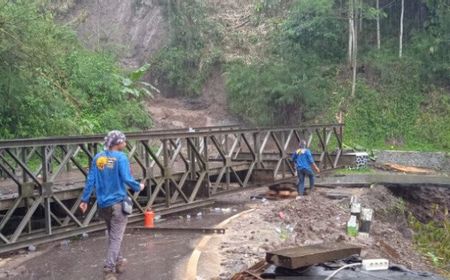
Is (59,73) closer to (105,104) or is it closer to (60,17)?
(105,104)

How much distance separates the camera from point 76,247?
10195mm

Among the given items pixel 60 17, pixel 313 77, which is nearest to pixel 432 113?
pixel 313 77

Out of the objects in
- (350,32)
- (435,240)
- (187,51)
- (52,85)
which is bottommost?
(435,240)

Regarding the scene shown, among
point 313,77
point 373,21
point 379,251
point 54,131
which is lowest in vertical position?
point 379,251

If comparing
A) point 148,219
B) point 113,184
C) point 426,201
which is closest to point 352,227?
point 148,219

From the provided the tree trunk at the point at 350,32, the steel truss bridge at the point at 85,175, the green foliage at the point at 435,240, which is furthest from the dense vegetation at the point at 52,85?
the tree trunk at the point at 350,32

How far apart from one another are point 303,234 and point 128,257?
3.57m

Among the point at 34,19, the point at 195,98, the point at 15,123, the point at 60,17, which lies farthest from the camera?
the point at 60,17

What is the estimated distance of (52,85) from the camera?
68.8 feet

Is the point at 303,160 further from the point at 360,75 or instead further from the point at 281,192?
the point at 360,75

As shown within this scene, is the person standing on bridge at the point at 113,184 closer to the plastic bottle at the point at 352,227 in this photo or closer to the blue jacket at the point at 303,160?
the plastic bottle at the point at 352,227

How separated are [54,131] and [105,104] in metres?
6.70

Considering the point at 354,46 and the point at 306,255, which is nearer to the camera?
the point at 306,255

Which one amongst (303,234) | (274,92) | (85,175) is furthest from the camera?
(274,92)
